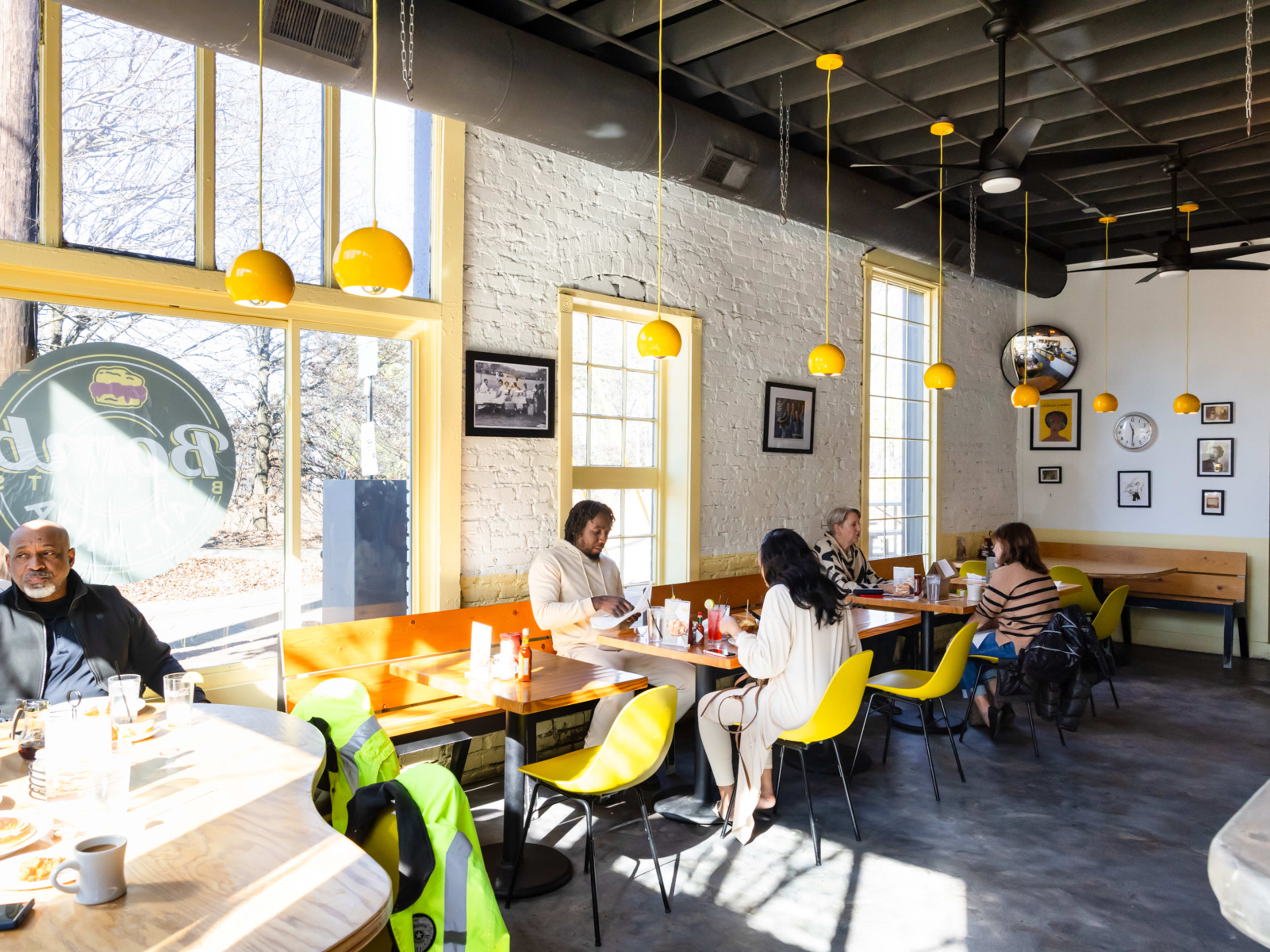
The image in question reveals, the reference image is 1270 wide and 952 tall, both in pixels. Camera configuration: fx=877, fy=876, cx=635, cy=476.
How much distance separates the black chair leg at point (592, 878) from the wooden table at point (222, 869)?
1167mm

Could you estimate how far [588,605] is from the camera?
4.59m

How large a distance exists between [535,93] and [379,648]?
2.78 m

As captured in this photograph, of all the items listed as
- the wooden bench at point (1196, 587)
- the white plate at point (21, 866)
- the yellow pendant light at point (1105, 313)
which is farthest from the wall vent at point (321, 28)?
the wooden bench at point (1196, 587)

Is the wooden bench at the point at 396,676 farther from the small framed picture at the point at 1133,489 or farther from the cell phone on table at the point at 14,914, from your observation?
the small framed picture at the point at 1133,489

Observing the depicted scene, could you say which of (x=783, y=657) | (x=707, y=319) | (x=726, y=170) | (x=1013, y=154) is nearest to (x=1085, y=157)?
(x=1013, y=154)

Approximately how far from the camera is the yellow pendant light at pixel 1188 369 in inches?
289

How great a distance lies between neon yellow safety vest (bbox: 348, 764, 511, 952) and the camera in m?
1.76

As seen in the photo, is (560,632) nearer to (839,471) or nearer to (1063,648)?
(1063,648)

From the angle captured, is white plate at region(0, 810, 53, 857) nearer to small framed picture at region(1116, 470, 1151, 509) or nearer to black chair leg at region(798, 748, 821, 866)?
black chair leg at region(798, 748, 821, 866)

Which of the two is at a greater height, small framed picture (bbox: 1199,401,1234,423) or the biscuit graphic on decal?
small framed picture (bbox: 1199,401,1234,423)

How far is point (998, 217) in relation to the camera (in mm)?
7902

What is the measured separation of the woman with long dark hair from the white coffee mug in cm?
269

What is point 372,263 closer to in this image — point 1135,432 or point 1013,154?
point 1013,154

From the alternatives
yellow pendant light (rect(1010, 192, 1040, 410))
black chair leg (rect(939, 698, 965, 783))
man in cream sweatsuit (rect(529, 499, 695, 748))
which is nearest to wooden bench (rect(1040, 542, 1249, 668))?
yellow pendant light (rect(1010, 192, 1040, 410))
